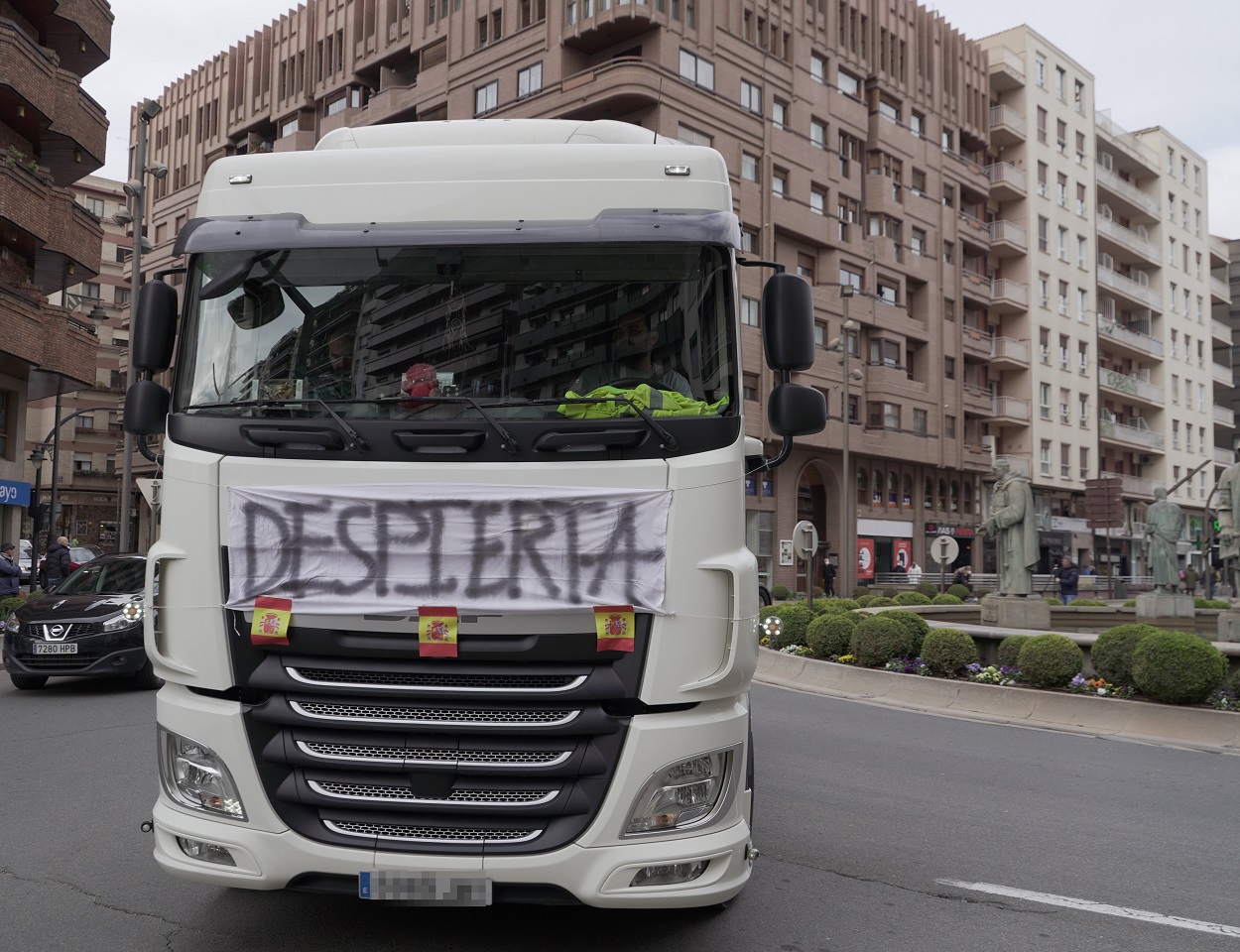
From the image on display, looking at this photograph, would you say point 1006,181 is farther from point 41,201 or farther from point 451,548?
point 451,548

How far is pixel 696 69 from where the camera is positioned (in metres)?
42.3

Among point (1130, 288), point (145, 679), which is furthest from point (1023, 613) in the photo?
point (1130, 288)

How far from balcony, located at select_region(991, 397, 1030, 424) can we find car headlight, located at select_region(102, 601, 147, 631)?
51949 mm

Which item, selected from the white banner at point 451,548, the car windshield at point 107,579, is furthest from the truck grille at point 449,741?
the car windshield at point 107,579

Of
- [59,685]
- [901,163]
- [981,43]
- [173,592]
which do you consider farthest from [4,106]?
[981,43]

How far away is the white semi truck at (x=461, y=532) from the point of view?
4.00 metres

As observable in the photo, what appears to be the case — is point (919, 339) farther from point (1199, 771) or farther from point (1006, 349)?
point (1199, 771)

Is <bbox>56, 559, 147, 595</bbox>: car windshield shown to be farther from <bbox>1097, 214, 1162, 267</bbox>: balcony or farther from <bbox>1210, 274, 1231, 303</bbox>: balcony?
<bbox>1210, 274, 1231, 303</bbox>: balcony

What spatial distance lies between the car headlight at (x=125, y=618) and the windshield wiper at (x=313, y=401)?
906 cm

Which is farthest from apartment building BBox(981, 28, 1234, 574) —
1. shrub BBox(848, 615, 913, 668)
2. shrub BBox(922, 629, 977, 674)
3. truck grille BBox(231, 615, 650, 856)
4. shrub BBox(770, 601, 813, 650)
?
truck grille BBox(231, 615, 650, 856)

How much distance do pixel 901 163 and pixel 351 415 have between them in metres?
52.8

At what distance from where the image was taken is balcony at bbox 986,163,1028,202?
60438mm

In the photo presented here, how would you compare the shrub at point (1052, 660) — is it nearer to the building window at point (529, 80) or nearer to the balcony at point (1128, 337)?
the building window at point (529, 80)

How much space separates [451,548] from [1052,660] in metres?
9.98
